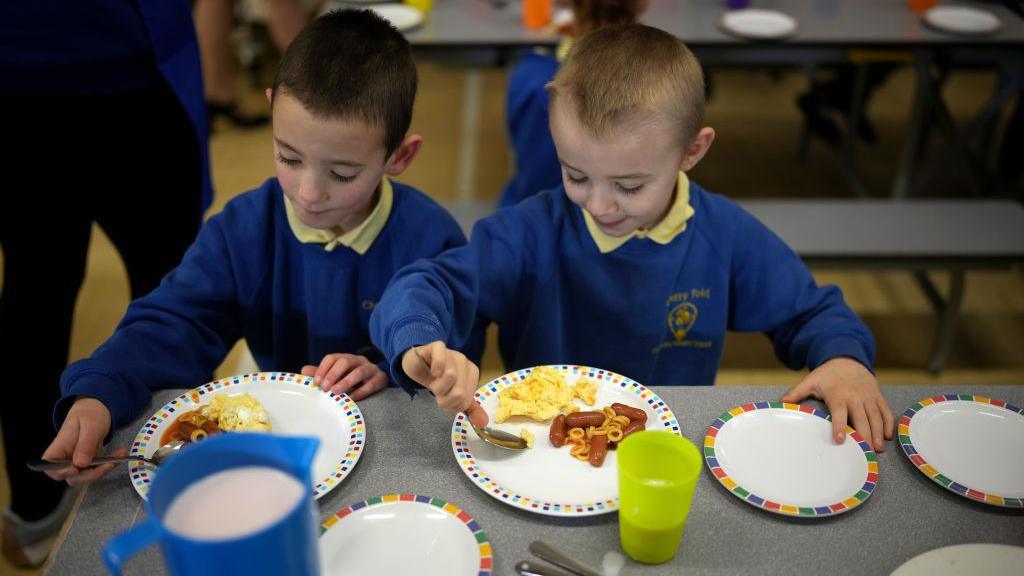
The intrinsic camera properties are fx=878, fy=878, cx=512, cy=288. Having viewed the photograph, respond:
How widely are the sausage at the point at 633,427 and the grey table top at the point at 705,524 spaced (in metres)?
0.07

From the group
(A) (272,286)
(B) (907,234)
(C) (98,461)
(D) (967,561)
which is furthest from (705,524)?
(B) (907,234)

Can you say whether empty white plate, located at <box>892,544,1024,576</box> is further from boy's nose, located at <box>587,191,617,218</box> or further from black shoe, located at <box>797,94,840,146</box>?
black shoe, located at <box>797,94,840,146</box>

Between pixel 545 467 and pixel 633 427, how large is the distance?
0.13m

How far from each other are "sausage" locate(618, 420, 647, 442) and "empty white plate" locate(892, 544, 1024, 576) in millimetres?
338

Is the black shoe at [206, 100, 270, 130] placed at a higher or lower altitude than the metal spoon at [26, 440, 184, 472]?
lower

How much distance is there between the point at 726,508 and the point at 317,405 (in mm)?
549

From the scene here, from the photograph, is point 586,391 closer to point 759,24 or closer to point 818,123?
point 759,24

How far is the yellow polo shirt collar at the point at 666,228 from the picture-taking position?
4.76 ft

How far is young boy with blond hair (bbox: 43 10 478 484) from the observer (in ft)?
4.00

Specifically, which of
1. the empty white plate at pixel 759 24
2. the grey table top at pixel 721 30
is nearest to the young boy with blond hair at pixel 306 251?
the grey table top at pixel 721 30

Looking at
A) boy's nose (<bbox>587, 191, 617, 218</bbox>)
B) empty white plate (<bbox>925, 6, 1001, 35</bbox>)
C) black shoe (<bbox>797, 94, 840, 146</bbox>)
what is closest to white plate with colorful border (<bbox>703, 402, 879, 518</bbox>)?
boy's nose (<bbox>587, 191, 617, 218</bbox>)

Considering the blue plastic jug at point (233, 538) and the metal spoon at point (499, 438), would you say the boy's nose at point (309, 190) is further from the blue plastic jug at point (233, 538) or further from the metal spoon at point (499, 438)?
the blue plastic jug at point (233, 538)

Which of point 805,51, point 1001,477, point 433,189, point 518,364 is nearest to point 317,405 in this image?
point 518,364

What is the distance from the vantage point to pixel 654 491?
2.90 feet
